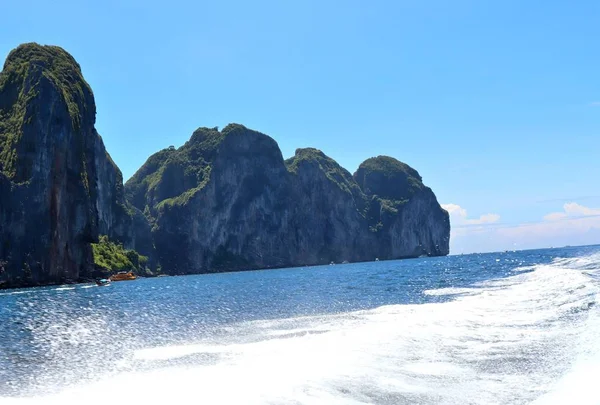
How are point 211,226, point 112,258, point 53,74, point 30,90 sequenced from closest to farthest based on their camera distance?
point 30,90 → point 53,74 → point 112,258 → point 211,226

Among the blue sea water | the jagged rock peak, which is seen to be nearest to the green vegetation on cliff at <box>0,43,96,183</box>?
the jagged rock peak

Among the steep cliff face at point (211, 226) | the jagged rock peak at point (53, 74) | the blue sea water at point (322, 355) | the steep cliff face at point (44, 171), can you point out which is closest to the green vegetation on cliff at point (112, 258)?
the steep cliff face at point (44, 171)

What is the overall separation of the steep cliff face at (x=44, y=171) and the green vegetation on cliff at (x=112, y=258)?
15045 mm

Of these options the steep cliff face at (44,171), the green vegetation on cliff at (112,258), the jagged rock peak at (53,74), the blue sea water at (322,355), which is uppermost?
the jagged rock peak at (53,74)

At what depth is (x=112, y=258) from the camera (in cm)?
12262

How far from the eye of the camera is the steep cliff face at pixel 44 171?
85.9 m

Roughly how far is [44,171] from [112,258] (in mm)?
36663

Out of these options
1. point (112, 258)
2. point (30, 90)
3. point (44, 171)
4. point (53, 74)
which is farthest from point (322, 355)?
point (112, 258)

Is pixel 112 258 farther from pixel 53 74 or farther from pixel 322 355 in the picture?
pixel 322 355

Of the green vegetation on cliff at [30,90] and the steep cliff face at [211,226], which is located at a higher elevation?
the green vegetation on cliff at [30,90]

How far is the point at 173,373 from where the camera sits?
17.0 metres

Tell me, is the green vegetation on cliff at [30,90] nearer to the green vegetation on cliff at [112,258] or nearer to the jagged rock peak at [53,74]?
the jagged rock peak at [53,74]

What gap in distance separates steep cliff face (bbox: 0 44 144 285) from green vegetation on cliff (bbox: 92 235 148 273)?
49.4ft

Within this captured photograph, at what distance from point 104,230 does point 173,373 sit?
5066 inches
